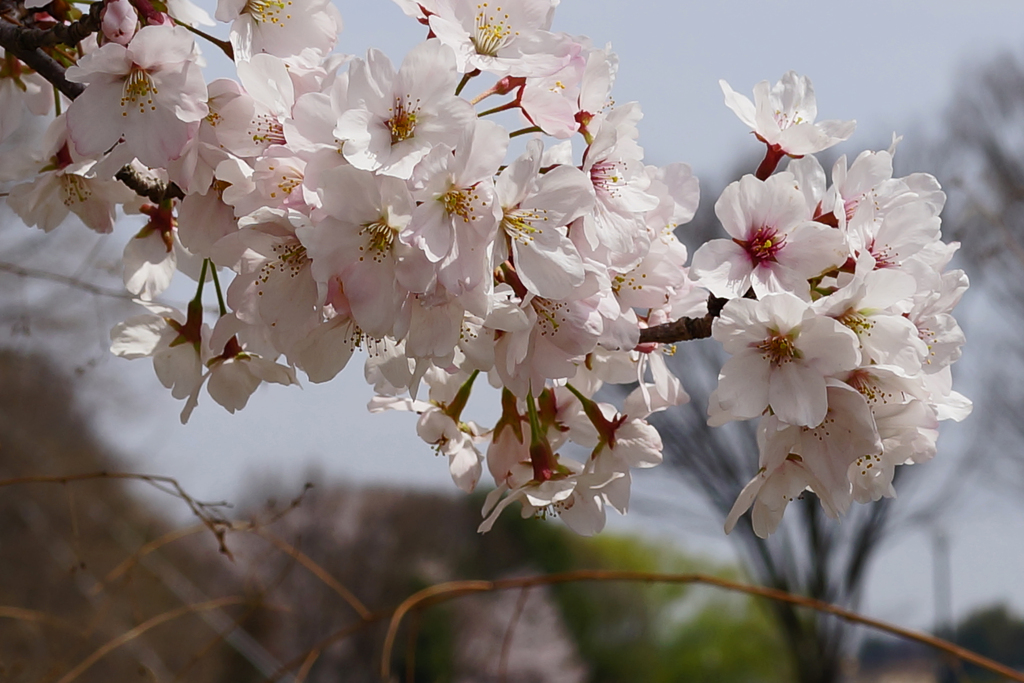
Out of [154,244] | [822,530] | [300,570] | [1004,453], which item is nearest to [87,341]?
[300,570]

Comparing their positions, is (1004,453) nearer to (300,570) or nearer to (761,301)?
(300,570)

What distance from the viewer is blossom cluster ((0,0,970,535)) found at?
282 mm

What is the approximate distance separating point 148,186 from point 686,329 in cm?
26

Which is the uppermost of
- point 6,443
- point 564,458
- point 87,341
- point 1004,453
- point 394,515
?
point 564,458

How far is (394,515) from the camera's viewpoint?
4.35m

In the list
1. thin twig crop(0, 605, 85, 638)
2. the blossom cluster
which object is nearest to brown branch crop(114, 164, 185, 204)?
the blossom cluster

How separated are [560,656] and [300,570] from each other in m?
1.35

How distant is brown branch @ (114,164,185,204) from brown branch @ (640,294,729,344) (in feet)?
0.74

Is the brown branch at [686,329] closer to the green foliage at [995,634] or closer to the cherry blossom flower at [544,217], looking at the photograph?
the cherry blossom flower at [544,217]

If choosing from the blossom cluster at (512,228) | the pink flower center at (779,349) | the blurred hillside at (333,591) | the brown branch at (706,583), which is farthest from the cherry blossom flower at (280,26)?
the blurred hillside at (333,591)

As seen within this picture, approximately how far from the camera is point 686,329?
0.35 m

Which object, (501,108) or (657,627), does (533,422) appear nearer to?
(501,108)

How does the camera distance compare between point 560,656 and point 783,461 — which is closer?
point 783,461

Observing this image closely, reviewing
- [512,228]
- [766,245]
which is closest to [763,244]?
[766,245]
